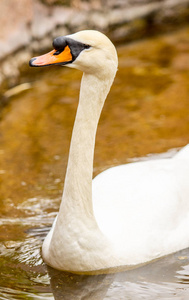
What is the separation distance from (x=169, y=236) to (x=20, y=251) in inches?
36.4

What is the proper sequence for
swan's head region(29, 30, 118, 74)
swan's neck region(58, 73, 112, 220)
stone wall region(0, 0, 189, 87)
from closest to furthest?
swan's head region(29, 30, 118, 74) → swan's neck region(58, 73, 112, 220) → stone wall region(0, 0, 189, 87)

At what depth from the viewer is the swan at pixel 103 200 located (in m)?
3.14

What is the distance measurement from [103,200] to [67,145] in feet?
6.07

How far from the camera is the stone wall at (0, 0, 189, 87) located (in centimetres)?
742

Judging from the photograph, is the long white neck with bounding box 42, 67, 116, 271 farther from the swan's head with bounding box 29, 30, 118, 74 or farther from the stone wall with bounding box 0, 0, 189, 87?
the stone wall with bounding box 0, 0, 189, 87

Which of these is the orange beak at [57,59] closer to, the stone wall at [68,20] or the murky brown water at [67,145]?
the murky brown water at [67,145]

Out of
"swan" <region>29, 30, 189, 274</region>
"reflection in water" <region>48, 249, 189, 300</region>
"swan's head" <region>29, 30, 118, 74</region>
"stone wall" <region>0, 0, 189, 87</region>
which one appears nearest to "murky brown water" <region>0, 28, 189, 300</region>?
"reflection in water" <region>48, 249, 189, 300</region>

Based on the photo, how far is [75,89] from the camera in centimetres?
716

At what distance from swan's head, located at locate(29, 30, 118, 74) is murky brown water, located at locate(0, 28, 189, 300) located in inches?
48.4

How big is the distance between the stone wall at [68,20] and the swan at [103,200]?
3.52 metres

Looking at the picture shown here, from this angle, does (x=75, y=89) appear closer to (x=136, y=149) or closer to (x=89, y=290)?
(x=136, y=149)

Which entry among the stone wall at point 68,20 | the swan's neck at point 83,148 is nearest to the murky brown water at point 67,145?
the stone wall at point 68,20

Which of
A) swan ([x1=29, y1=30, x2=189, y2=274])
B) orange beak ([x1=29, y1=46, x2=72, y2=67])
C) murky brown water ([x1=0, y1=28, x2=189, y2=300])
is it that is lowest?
murky brown water ([x1=0, y1=28, x2=189, y2=300])

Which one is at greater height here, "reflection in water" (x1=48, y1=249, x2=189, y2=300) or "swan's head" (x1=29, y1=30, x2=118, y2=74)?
"swan's head" (x1=29, y1=30, x2=118, y2=74)
